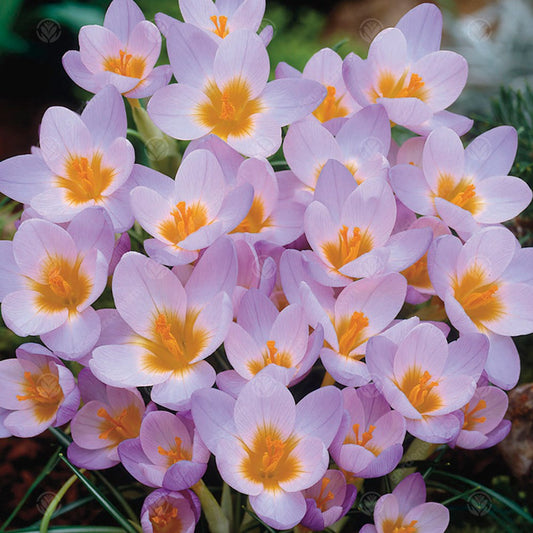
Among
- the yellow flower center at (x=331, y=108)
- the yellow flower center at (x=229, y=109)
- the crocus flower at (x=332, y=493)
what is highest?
the yellow flower center at (x=229, y=109)

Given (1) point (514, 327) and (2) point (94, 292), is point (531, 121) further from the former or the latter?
(2) point (94, 292)

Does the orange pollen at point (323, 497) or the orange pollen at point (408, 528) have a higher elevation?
the orange pollen at point (323, 497)

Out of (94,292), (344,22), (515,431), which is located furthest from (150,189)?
(344,22)

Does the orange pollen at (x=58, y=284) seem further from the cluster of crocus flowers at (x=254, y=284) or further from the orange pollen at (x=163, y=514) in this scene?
the orange pollen at (x=163, y=514)

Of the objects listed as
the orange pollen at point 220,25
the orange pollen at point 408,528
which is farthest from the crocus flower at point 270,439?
the orange pollen at point 220,25

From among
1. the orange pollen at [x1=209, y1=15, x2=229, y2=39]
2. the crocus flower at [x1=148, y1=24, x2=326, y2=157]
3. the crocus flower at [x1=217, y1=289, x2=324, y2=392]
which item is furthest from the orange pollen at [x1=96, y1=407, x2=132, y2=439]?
the orange pollen at [x1=209, y1=15, x2=229, y2=39]

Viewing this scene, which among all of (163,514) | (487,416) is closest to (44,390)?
(163,514)
